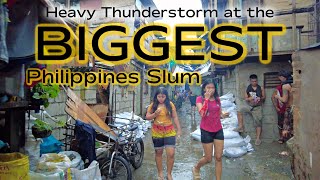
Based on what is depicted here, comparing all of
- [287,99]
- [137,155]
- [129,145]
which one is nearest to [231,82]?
[287,99]

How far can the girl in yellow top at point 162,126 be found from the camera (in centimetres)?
443

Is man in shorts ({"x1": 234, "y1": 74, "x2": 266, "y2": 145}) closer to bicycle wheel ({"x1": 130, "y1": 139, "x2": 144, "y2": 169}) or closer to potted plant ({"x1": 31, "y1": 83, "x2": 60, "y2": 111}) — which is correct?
bicycle wheel ({"x1": 130, "y1": 139, "x2": 144, "y2": 169})

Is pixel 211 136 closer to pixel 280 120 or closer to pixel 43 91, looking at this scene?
pixel 43 91

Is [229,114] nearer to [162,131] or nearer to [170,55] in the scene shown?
[162,131]

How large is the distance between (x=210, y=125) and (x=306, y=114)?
1460mm

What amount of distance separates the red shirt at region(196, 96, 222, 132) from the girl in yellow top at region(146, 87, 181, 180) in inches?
21.4

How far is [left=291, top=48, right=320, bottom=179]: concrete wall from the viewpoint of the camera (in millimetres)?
3590

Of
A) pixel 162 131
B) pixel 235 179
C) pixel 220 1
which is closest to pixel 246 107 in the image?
pixel 235 179

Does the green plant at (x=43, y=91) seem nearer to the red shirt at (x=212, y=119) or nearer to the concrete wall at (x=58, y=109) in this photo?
the concrete wall at (x=58, y=109)

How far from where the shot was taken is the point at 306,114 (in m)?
4.00

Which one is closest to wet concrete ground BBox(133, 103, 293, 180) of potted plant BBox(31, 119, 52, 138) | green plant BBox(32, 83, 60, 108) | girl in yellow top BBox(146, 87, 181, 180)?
girl in yellow top BBox(146, 87, 181, 180)

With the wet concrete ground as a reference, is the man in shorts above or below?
above

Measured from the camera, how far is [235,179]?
4.82m

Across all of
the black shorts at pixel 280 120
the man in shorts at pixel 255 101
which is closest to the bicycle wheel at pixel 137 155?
the man in shorts at pixel 255 101
